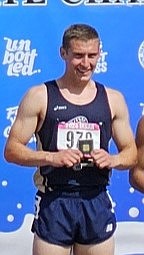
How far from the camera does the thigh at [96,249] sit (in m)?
3.67

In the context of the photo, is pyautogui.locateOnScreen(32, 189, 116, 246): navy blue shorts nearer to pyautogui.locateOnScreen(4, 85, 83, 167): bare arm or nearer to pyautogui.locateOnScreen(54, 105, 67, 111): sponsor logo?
pyautogui.locateOnScreen(4, 85, 83, 167): bare arm

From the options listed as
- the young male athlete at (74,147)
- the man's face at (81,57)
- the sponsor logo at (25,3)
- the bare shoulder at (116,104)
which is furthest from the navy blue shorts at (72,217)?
the sponsor logo at (25,3)

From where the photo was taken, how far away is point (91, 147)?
3.55 metres

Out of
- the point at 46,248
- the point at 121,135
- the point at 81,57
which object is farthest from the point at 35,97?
the point at 46,248

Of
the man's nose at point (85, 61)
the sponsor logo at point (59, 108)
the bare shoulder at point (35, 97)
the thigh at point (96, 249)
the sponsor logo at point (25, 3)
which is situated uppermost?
the sponsor logo at point (25, 3)

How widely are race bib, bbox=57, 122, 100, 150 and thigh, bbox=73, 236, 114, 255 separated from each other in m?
0.43

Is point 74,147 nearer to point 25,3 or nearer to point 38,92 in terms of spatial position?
point 38,92

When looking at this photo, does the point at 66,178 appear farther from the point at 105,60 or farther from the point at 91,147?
the point at 105,60

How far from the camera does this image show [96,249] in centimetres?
367

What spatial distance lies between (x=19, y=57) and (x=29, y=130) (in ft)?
2.87

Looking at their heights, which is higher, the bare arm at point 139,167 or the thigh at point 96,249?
the bare arm at point 139,167

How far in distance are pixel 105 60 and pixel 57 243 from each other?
3.89 feet

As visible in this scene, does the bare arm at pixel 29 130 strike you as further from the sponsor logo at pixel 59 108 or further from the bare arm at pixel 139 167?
the bare arm at pixel 139 167

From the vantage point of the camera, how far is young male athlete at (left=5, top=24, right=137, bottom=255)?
3592 millimetres
